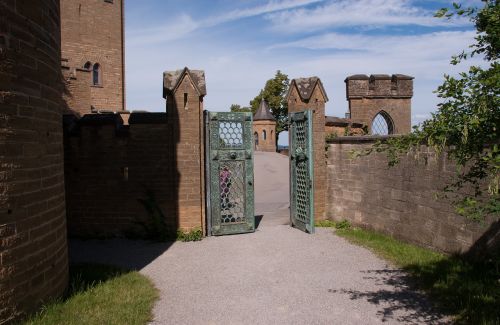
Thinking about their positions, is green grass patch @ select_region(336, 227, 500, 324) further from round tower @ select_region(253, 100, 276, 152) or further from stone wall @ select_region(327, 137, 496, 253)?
round tower @ select_region(253, 100, 276, 152)

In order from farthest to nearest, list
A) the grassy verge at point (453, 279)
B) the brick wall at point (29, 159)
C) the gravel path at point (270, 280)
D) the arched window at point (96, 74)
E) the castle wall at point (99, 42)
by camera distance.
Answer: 1. the arched window at point (96, 74)
2. the castle wall at point (99, 42)
3. the gravel path at point (270, 280)
4. the grassy verge at point (453, 279)
5. the brick wall at point (29, 159)

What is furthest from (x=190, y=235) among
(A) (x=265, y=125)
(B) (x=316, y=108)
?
(A) (x=265, y=125)

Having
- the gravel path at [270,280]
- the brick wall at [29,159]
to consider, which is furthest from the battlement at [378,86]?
the brick wall at [29,159]

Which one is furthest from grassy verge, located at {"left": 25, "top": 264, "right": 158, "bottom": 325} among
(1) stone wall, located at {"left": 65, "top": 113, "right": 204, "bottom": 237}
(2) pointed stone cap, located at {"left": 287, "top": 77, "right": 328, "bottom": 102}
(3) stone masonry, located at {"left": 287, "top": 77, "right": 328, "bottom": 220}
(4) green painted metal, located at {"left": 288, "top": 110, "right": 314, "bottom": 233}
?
(2) pointed stone cap, located at {"left": 287, "top": 77, "right": 328, "bottom": 102}

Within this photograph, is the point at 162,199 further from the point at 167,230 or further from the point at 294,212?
the point at 294,212

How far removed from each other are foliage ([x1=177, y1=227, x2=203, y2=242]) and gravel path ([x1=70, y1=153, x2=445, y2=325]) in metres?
0.18

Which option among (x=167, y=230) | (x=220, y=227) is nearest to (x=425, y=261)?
(x=220, y=227)

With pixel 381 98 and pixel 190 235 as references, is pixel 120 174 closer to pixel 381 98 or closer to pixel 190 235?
pixel 190 235

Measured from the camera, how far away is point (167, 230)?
341 inches

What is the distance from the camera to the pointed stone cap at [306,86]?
31.5 feet

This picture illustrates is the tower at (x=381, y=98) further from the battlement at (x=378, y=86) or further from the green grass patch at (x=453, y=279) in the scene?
the green grass patch at (x=453, y=279)

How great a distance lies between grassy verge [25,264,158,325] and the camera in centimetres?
431

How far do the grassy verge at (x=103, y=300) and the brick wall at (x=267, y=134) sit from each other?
132 ft

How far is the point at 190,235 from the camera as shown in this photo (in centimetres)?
860
